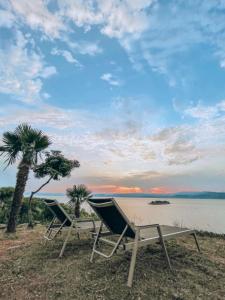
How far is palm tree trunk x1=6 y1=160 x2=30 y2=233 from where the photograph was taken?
697 cm

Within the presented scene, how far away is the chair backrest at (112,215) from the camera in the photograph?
306 cm

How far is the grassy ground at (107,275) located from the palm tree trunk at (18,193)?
2492mm

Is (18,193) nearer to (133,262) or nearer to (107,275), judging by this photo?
(107,275)

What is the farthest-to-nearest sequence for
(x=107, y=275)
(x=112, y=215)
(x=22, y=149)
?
(x=22, y=149) → (x=112, y=215) → (x=107, y=275)

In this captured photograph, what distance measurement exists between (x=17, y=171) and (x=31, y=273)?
478cm

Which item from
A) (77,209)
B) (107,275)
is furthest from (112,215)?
(77,209)

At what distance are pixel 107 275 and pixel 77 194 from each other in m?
7.17

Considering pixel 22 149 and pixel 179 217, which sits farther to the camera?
pixel 179 217

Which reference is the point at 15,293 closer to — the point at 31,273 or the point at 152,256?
the point at 31,273

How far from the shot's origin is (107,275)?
122 inches

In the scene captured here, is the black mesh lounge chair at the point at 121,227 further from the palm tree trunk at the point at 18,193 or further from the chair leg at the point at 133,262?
the palm tree trunk at the point at 18,193

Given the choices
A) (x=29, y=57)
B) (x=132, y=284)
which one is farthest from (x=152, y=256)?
(x=29, y=57)

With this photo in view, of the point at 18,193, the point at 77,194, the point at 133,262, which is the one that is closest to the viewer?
the point at 133,262

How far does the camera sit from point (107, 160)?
16969mm
